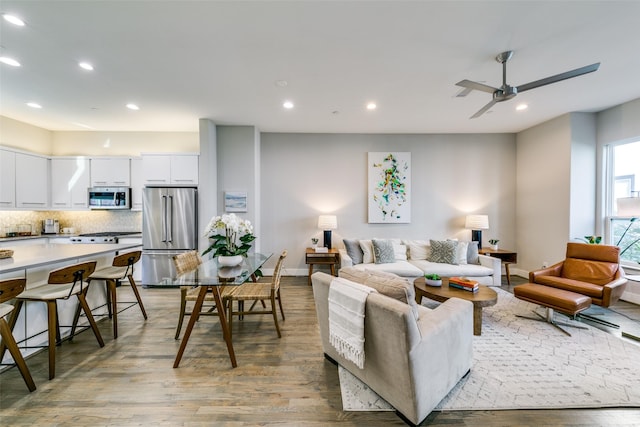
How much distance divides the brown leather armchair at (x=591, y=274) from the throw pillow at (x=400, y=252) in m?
1.78

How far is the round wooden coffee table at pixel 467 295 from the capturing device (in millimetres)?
2604

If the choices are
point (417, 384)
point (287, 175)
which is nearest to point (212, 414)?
point (417, 384)

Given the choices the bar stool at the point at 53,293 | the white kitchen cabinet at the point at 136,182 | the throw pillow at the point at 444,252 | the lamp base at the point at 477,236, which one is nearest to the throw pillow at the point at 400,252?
the throw pillow at the point at 444,252

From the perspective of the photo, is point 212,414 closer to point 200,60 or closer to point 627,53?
point 200,60

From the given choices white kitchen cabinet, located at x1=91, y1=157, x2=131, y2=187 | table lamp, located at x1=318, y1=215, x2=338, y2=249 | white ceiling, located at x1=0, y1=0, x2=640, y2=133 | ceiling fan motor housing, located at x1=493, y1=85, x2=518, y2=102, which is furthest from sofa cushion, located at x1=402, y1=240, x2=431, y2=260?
white kitchen cabinet, located at x1=91, y1=157, x2=131, y2=187

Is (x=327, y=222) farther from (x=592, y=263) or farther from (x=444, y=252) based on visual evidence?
(x=592, y=263)

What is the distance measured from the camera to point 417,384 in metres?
1.46

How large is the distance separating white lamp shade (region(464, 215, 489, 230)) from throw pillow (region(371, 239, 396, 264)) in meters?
1.75

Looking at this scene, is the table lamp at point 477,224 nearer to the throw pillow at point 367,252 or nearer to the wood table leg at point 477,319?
the throw pillow at point 367,252

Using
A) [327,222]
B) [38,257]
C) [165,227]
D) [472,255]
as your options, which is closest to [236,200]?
[165,227]

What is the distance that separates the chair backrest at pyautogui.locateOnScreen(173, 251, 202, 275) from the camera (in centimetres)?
253

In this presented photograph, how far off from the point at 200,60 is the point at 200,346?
299 cm

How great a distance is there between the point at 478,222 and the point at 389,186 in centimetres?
182

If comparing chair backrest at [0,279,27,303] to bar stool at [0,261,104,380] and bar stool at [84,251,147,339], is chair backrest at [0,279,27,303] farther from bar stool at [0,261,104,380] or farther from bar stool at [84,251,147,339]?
bar stool at [84,251,147,339]
